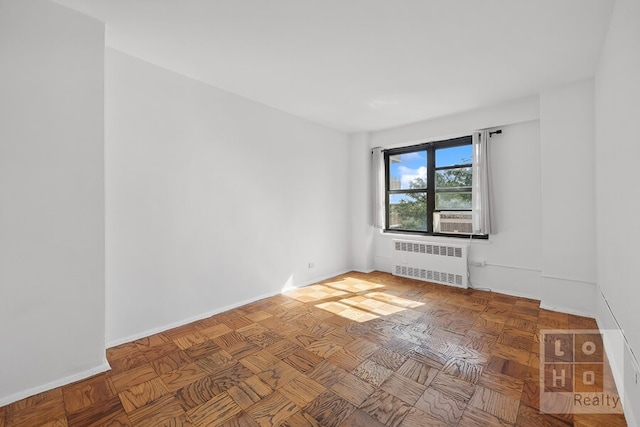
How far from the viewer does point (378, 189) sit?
16.6ft

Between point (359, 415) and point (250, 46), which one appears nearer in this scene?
point (359, 415)

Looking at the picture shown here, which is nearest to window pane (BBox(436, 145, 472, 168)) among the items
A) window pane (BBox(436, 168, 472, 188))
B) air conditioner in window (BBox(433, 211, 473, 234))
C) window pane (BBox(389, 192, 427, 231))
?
window pane (BBox(436, 168, 472, 188))

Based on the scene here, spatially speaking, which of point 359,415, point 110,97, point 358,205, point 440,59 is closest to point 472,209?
point 358,205

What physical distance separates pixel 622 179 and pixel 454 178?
260 centimetres

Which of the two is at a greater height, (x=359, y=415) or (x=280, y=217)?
(x=280, y=217)

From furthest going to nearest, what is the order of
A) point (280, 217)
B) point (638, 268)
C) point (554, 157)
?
1. point (280, 217)
2. point (554, 157)
3. point (638, 268)

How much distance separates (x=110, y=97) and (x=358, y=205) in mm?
3937

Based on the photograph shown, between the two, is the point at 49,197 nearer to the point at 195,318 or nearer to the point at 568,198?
the point at 195,318

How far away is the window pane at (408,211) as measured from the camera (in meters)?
4.76

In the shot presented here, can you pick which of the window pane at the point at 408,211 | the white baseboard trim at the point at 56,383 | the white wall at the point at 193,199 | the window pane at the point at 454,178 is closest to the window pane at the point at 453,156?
the window pane at the point at 454,178

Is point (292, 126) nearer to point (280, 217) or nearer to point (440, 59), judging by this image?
point (280, 217)

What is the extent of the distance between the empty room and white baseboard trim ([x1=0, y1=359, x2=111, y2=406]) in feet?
0.04

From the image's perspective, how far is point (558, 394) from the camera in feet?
5.86

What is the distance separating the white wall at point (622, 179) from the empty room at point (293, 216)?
0.03 meters
